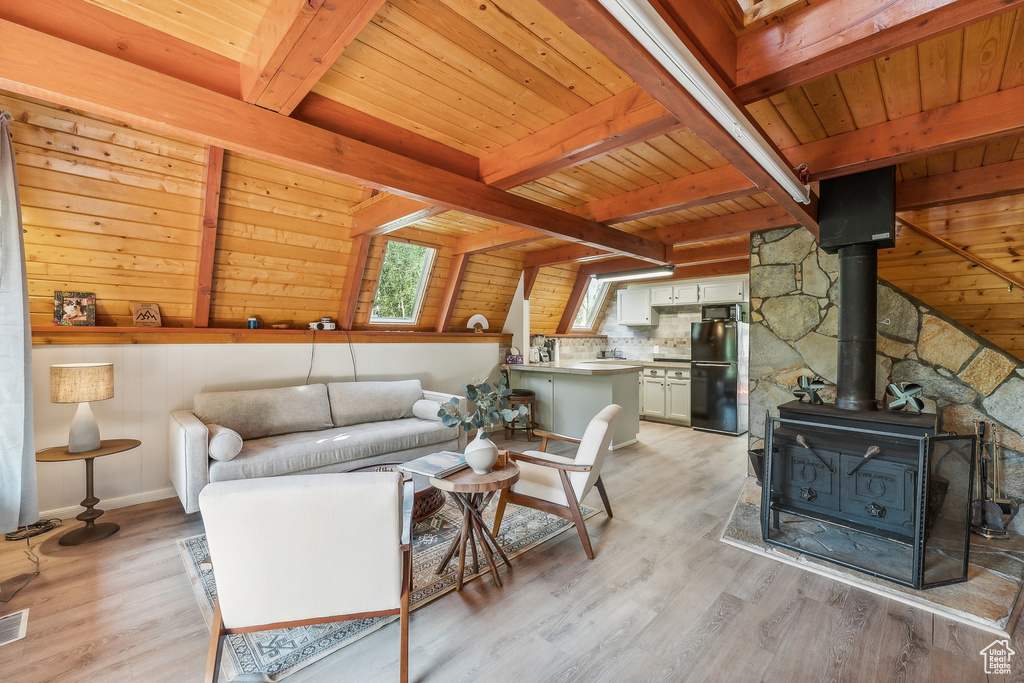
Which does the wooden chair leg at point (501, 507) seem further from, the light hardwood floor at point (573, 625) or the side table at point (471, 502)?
the light hardwood floor at point (573, 625)

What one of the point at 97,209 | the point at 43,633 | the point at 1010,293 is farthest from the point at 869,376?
the point at 97,209

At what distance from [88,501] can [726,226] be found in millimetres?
5828

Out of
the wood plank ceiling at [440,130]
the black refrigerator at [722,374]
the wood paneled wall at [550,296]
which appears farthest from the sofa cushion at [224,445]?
the black refrigerator at [722,374]

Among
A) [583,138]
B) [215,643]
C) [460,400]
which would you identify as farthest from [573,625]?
[460,400]

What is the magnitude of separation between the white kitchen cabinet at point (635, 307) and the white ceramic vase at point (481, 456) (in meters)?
5.12

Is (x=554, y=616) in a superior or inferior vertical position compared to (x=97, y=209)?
inferior

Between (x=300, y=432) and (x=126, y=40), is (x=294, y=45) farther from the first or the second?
(x=300, y=432)

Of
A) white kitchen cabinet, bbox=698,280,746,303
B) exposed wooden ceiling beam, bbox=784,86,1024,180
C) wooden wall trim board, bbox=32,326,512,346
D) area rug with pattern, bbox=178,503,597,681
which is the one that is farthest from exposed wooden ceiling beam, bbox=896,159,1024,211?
wooden wall trim board, bbox=32,326,512,346

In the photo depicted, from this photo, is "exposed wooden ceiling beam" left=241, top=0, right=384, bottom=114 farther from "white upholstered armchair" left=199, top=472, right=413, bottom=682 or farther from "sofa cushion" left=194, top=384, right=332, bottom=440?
"sofa cushion" left=194, top=384, right=332, bottom=440

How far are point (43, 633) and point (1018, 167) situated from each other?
6.14m

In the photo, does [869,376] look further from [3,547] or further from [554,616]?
[3,547]

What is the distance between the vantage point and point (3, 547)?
273 centimetres

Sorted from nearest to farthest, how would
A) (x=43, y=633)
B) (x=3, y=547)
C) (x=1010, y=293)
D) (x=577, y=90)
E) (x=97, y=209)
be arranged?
(x=43, y=633)
(x=577, y=90)
(x=3, y=547)
(x=97, y=209)
(x=1010, y=293)

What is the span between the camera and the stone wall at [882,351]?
3084 millimetres
